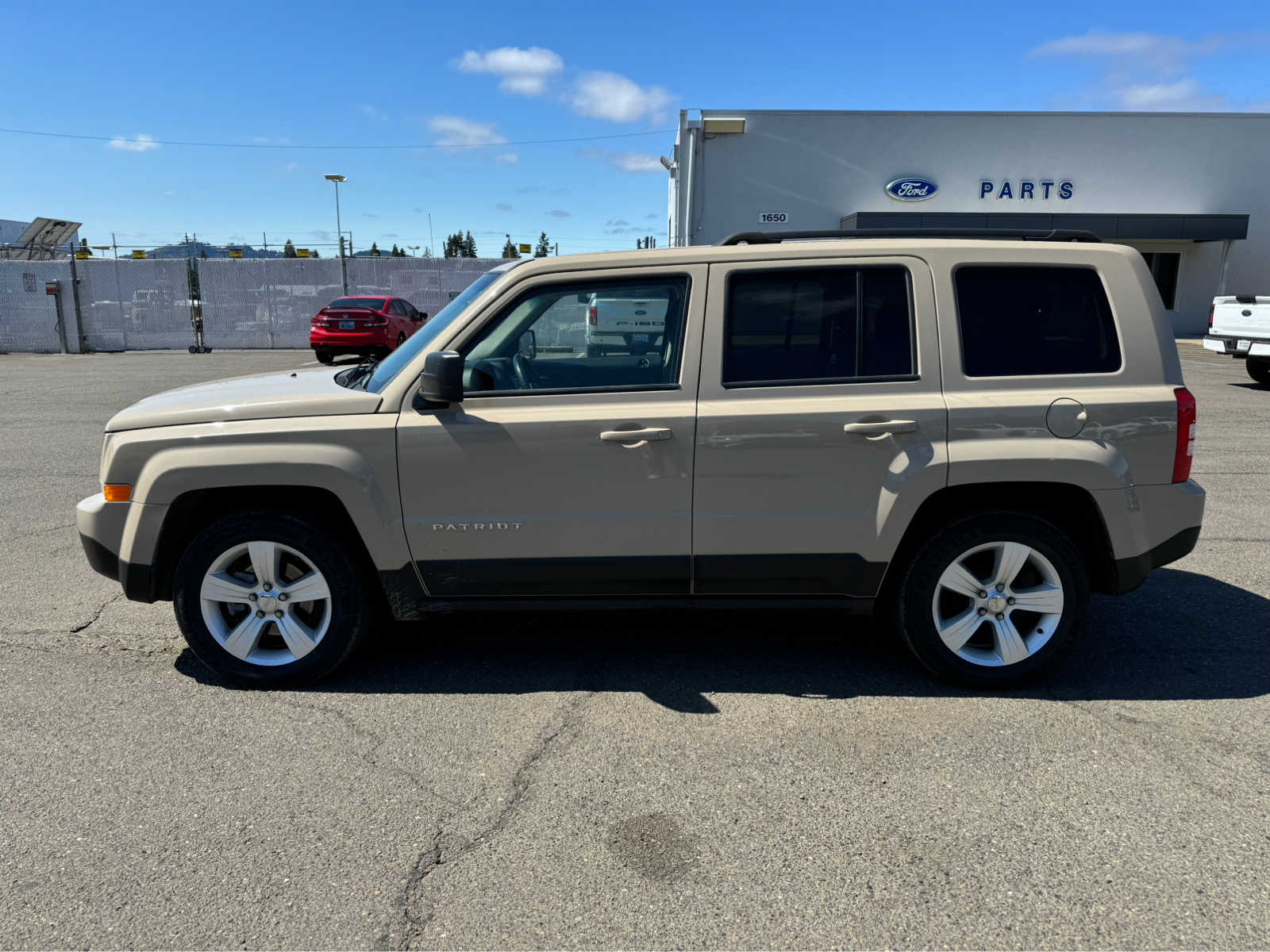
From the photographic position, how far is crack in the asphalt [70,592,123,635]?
14.8ft

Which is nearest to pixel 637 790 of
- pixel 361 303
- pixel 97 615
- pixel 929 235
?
pixel 929 235

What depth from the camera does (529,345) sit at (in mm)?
3867

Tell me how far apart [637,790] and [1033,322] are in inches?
100

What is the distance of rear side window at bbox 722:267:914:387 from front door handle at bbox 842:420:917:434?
23 cm

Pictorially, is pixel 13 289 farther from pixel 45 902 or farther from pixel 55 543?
pixel 45 902

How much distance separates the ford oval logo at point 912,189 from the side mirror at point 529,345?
23.8 meters

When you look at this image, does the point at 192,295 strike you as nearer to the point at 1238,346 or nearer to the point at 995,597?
the point at 1238,346

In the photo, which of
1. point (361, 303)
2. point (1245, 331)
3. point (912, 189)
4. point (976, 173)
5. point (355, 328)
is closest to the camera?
point (1245, 331)

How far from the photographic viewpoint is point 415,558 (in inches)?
147

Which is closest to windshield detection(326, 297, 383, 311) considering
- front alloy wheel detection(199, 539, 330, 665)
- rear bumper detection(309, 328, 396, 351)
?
rear bumper detection(309, 328, 396, 351)

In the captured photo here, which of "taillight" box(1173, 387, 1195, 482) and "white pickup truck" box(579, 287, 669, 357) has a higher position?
"white pickup truck" box(579, 287, 669, 357)

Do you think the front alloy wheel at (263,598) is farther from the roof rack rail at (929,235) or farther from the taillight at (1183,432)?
the taillight at (1183,432)

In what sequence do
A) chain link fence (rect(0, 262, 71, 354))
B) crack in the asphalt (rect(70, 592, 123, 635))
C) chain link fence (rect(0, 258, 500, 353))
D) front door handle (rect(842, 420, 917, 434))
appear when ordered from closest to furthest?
front door handle (rect(842, 420, 917, 434)) < crack in the asphalt (rect(70, 592, 123, 635)) < chain link fence (rect(0, 262, 71, 354)) < chain link fence (rect(0, 258, 500, 353))

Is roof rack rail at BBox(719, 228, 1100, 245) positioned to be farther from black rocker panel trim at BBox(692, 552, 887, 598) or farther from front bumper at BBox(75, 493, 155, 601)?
front bumper at BBox(75, 493, 155, 601)
